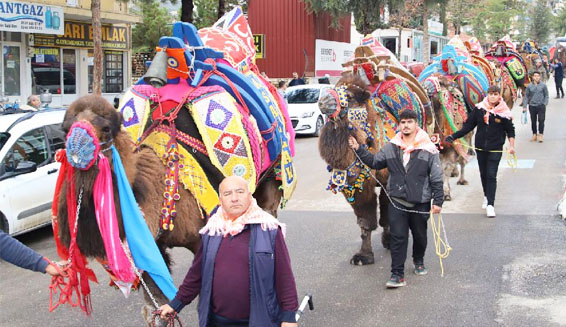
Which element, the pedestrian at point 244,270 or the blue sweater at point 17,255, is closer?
the pedestrian at point 244,270

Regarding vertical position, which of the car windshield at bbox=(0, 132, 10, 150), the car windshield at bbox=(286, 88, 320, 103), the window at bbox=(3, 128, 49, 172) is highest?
the car windshield at bbox=(286, 88, 320, 103)

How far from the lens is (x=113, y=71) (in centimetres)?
2669

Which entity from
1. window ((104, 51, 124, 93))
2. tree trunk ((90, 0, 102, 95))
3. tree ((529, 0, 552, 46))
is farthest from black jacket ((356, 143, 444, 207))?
tree ((529, 0, 552, 46))

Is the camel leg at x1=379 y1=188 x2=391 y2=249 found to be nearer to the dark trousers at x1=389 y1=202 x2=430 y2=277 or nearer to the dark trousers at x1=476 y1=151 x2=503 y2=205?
the dark trousers at x1=389 y1=202 x2=430 y2=277

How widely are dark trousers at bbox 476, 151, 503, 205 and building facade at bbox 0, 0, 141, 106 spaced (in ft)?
50.7

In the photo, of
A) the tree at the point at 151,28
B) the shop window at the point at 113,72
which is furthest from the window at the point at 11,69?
the tree at the point at 151,28

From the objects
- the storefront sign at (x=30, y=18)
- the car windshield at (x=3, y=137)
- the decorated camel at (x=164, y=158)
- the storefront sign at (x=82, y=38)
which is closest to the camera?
the decorated camel at (x=164, y=158)

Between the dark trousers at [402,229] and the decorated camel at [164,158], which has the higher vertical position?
the decorated camel at [164,158]

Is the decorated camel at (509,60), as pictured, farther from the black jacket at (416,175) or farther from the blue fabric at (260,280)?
the blue fabric at (260,280)

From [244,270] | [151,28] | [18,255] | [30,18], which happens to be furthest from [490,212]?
[151,28]

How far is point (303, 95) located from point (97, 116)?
55.8ft

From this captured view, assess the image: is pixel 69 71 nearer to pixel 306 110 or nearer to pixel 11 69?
pixel 11 69

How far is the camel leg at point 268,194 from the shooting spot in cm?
671

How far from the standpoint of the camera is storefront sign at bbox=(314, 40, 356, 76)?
1351 inches
